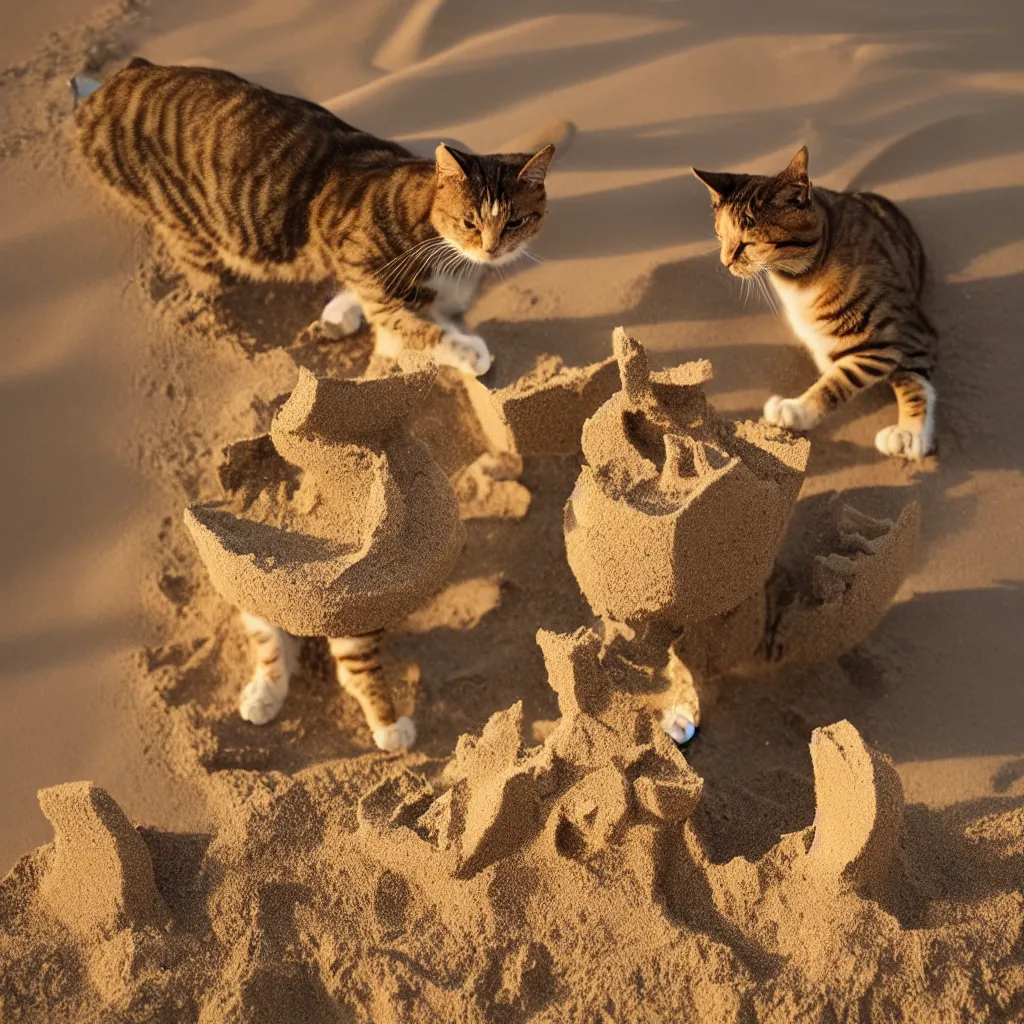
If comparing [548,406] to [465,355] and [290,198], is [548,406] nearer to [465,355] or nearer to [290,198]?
[465,355]

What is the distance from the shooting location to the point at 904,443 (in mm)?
2865

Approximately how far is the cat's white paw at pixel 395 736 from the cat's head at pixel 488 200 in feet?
4.50

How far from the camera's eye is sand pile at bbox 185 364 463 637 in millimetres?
2041

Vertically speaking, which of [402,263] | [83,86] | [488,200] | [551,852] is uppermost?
[83,86]

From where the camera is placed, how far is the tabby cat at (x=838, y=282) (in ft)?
9.59

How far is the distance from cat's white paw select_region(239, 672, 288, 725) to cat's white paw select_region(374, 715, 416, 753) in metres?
0.24

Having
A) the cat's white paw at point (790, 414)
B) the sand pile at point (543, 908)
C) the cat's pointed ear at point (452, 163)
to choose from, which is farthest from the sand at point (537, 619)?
the cat's pointed ear at point (452, 163)

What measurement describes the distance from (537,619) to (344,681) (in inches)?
18.6

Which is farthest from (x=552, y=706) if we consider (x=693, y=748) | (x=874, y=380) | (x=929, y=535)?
(x=874, y=380)

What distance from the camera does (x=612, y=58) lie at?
151 inches

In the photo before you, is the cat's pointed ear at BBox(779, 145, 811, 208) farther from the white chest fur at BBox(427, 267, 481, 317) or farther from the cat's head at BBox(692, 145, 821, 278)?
the white chest fur at BBox(427, 267, 481, 317)

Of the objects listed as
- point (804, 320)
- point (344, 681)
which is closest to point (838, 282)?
point (804, 320)

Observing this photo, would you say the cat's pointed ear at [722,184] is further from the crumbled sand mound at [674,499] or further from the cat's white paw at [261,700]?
the cat's white paw at [261,700]

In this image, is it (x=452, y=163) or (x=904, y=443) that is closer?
(x=904, y=443)
